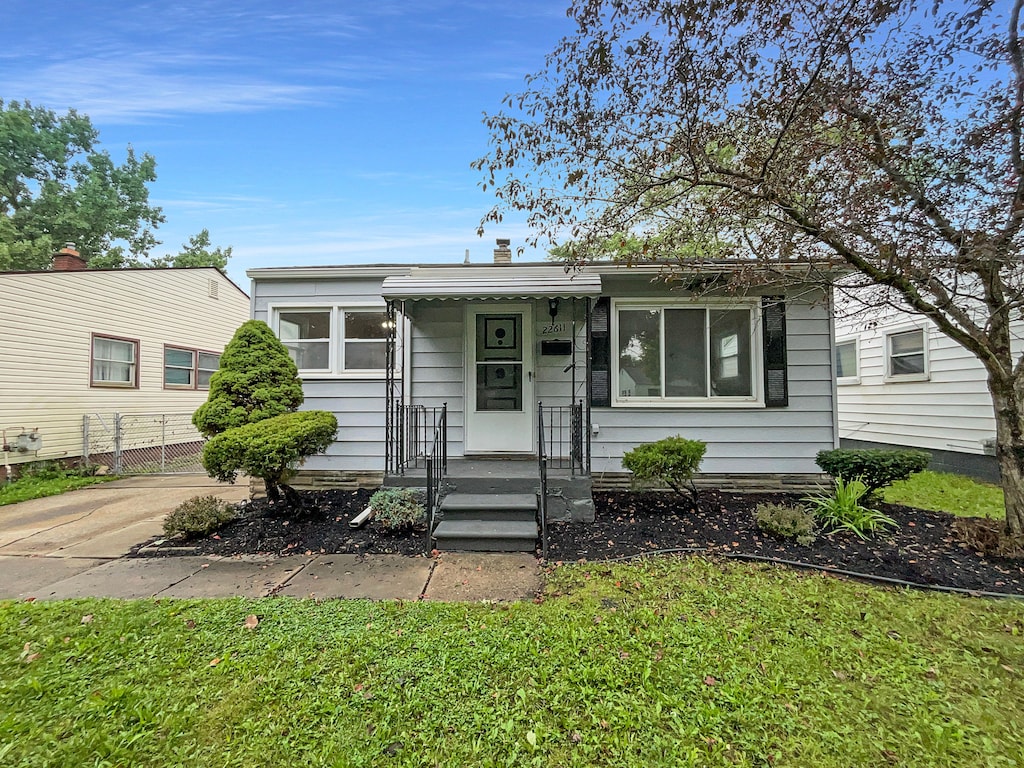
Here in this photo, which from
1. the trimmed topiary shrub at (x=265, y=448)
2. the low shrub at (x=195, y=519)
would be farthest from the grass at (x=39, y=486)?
the trimmed topiary shrub at (x=265, y=448)

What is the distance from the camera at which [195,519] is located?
4395 mm

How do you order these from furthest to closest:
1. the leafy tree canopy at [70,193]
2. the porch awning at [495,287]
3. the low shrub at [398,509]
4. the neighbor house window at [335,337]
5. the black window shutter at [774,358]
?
1. the leafy tree canopy at [70,193]
2. the neighbor house window at [335,337]
3. the black window shutter at [774,358]
4. the porch awning at [495,287]
5. the low shrub at [398,509]

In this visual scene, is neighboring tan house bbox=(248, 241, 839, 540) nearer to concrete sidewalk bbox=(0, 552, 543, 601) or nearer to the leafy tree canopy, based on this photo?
concrete sidewalk bbox=(0, 552, 543, 601)

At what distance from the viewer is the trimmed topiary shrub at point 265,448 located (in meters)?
4.18

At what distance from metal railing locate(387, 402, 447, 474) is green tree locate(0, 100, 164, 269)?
59.7 feet

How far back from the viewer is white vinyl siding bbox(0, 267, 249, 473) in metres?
7.75

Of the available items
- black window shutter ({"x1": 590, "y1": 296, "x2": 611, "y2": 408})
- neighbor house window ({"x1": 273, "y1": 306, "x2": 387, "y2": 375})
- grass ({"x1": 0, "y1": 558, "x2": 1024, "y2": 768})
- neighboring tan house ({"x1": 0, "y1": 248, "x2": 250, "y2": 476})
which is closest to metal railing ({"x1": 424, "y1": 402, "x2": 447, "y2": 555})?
grass ({"x1": 0, "y1": 558, "x2": 1024, "y2": 768})

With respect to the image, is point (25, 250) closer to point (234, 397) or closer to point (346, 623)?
point (234, 397)

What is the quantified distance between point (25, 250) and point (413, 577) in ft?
65.6

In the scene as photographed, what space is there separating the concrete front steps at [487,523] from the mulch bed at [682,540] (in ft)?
0.84

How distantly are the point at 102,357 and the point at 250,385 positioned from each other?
7155mm

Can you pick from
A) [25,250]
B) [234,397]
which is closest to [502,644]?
[234,397]

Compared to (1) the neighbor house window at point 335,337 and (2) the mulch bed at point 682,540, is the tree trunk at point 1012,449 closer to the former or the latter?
(2) the mulch bed at point 682,540

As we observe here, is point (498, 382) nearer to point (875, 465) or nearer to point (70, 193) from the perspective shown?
point (875, 465)
